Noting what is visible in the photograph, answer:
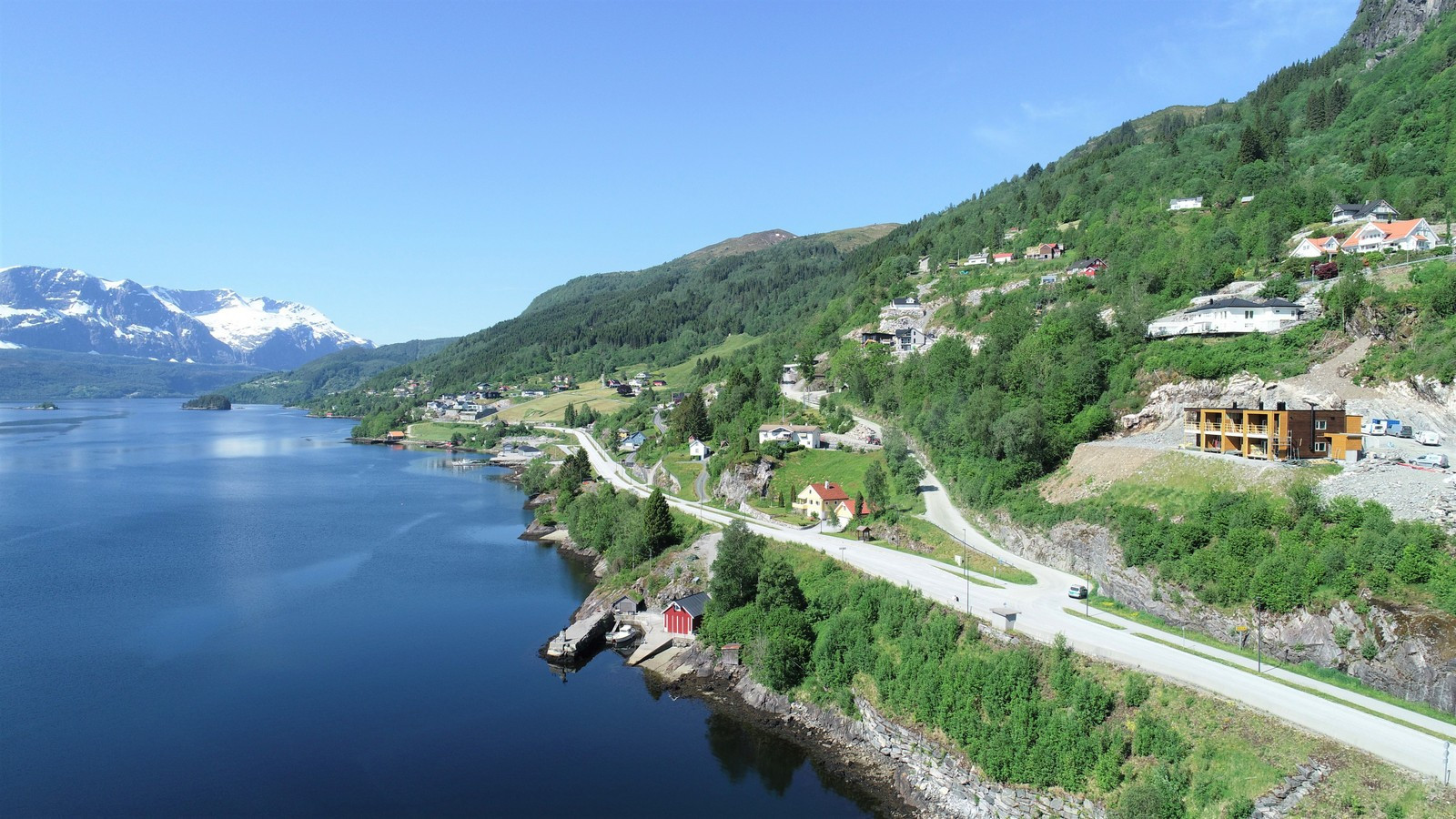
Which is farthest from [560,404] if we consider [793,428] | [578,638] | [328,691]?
[328,691]

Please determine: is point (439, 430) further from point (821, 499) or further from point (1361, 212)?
point (1361, 212)

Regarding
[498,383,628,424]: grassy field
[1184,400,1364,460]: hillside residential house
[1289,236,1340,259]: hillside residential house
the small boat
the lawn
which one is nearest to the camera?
[1184,400,1364,460]: hillside residential house

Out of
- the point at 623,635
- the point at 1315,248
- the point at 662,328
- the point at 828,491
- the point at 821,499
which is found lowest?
the point at 623,635

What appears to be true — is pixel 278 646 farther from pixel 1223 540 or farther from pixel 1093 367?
pixel 1093 367

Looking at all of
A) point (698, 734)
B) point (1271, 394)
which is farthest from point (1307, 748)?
point (1271, 394)

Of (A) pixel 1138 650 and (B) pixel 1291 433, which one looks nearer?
(A) pixel 1138 650

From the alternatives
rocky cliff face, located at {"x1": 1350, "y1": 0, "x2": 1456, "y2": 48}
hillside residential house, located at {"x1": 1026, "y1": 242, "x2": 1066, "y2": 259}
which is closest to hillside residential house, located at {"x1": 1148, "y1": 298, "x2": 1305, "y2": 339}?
hillside residential house, located at {"x1": 1026, "y1": 242, "x2": 1066, "y2": 259}

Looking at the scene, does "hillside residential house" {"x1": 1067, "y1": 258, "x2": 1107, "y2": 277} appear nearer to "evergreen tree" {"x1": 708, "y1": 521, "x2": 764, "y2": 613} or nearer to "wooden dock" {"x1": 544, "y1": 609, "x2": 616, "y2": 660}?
"evergreen tree" {"x1": 708, "y1": 521, "x2": 764, "y2": 613}
